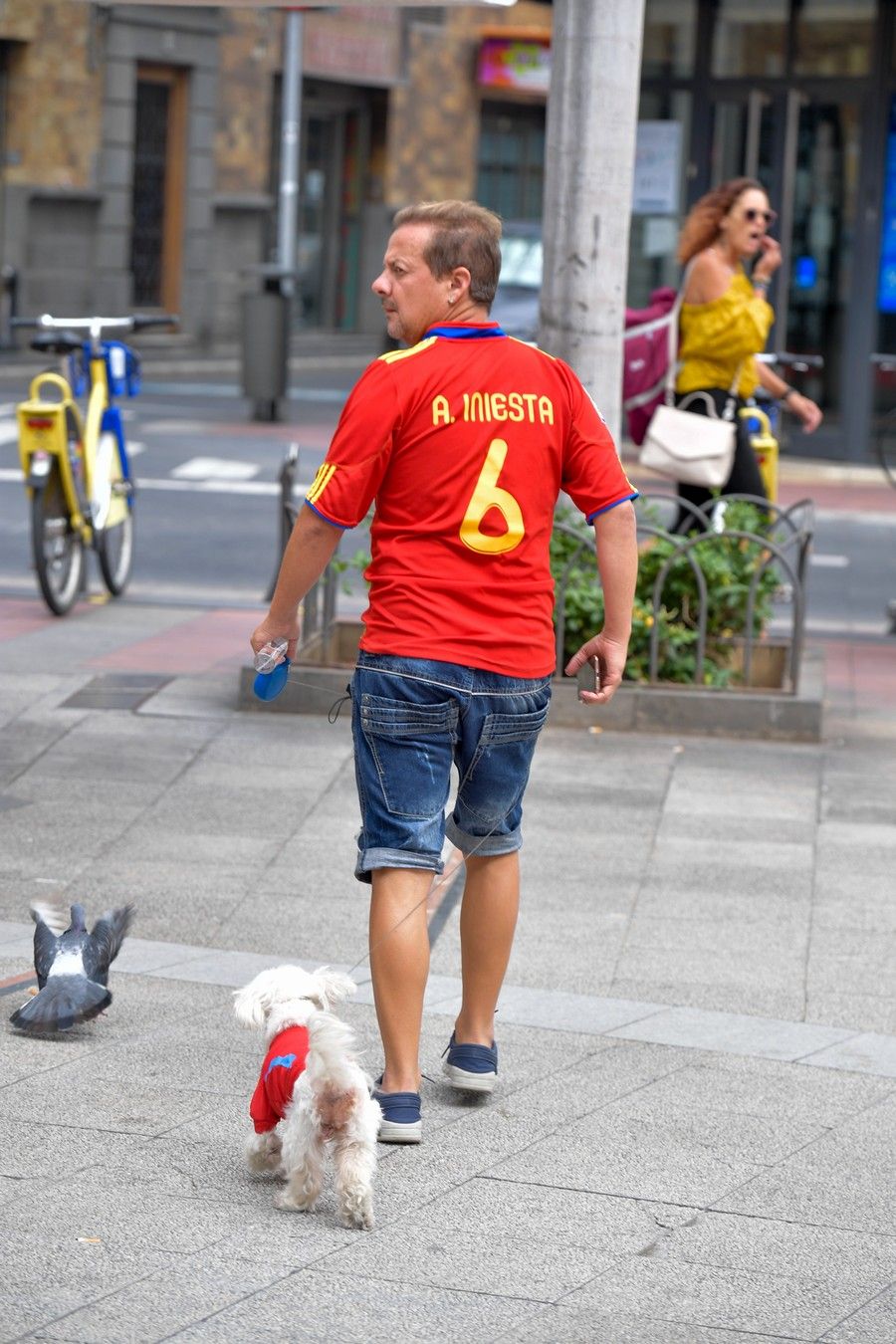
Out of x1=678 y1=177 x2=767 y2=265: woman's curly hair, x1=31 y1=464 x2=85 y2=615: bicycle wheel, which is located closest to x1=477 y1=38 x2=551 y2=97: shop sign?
x1=31 y1=464 x2=85 y2=615: bicycle wheel

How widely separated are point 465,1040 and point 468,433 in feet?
4.03

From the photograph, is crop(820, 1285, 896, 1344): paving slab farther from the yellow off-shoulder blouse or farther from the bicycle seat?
the bicycle seat

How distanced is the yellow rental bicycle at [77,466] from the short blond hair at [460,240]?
566 cm

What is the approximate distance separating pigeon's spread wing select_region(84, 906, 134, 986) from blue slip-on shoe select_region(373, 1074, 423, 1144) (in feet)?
2.90

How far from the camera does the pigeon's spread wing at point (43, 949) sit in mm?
4750

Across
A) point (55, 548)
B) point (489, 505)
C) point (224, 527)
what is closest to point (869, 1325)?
point (489, 505)

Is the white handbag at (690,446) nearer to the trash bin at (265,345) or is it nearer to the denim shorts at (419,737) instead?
the denim shorts at (419,737)

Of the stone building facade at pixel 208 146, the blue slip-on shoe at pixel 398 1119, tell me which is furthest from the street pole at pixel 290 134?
the blue slip-on shoe at pixel 398 1119

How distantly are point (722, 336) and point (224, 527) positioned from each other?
492 centimetres

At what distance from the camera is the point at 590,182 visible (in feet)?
27.1

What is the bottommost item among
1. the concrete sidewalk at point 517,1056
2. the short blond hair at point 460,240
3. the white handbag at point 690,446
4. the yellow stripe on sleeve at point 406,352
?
the concrete sidewalk at point 517,1056

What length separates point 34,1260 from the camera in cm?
353

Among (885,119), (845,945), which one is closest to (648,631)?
(845,945)

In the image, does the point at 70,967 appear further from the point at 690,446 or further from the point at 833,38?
the point at 833,38
